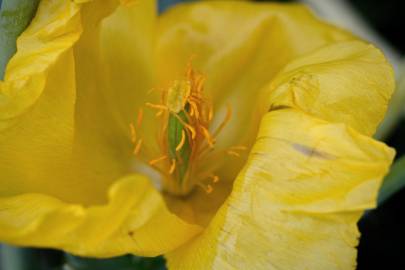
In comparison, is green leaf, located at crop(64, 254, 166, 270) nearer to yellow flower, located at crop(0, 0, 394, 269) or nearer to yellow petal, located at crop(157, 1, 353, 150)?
yellow flower, located at crop(0, 0, 394, 269)

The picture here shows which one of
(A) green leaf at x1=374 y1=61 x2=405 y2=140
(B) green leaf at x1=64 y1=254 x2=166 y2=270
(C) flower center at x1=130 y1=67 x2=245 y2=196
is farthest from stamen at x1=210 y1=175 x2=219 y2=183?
(A) green leaf at x1=374 y1=61 x2=405 y2=140

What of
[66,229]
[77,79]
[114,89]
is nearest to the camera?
[66,229]

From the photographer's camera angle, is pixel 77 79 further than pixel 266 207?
Yes

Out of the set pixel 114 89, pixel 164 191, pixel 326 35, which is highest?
pixel 326 35

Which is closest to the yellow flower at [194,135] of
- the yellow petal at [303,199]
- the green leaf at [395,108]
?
the yellow petal at [303,199]

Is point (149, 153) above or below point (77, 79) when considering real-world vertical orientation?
below

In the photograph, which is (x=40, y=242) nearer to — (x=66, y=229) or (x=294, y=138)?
(x=66, y=229)

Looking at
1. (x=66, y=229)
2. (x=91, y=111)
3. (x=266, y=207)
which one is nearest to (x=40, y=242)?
(x=66, y=229)
